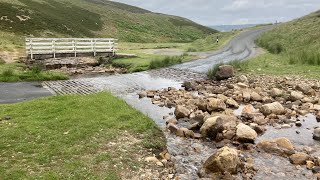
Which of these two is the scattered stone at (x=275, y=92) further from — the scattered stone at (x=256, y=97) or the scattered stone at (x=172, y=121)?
the scattered stone at (x=172, y=121)

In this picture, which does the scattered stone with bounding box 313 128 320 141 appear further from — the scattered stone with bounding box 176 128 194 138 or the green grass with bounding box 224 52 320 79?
the green grass with bounding box 224 52 320 79

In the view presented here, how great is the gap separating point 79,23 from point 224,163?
242ft

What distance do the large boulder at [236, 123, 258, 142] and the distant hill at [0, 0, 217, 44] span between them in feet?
160

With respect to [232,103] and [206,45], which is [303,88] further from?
[206,45]

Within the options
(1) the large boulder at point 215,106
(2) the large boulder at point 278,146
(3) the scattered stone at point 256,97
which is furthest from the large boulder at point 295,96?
(2) the large boulder at point 278,146

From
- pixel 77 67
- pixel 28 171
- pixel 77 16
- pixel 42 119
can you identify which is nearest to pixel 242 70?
pixel 77 67

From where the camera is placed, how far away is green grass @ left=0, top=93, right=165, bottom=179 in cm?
1009

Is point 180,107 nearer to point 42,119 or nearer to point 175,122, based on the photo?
point 175,122

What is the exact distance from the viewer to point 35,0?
3364 inches

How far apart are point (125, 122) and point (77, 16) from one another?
250 feet

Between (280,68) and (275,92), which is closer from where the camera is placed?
(275,92)

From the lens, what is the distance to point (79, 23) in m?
79.9

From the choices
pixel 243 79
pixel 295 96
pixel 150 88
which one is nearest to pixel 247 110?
pixel 295 96

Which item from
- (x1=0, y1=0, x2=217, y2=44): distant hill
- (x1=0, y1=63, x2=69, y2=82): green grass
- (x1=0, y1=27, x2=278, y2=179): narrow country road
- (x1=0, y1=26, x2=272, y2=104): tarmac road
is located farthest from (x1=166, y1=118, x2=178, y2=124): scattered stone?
(x1=0, y1=0, x2=217, y2=44): distant hill
